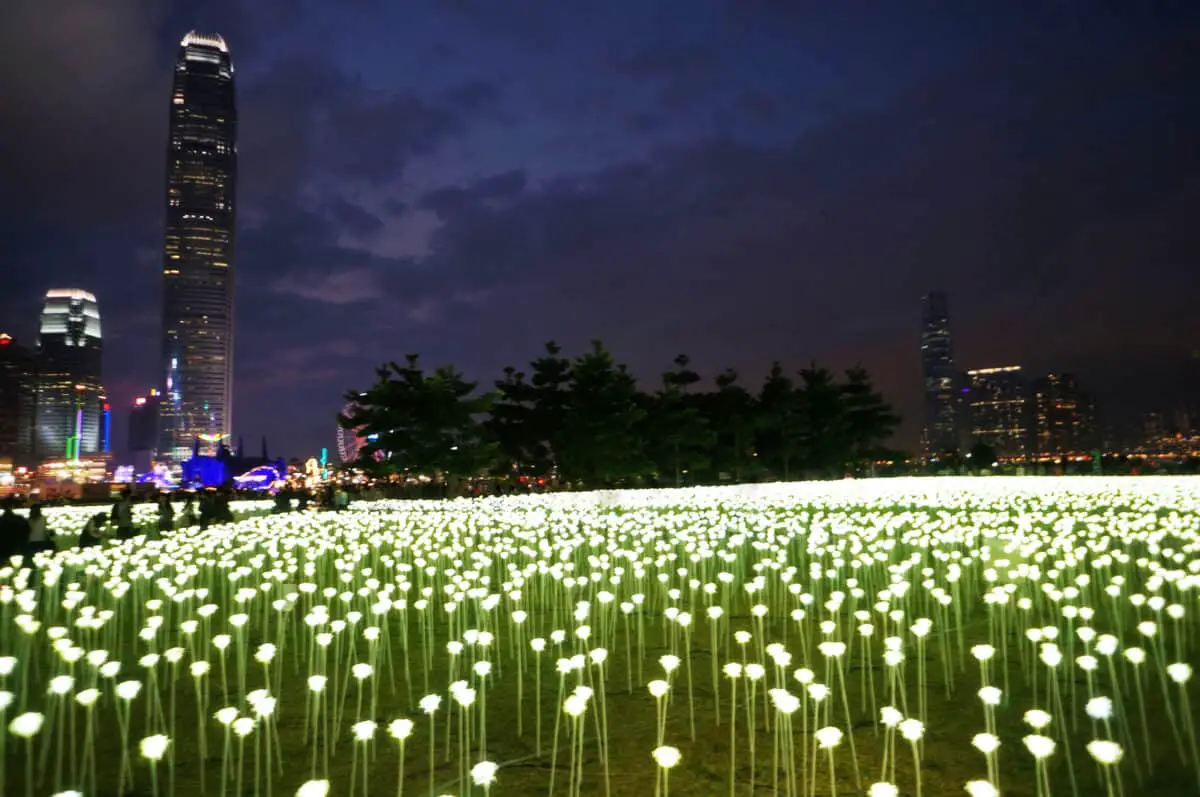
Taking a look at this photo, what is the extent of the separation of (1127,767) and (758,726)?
2.40 m

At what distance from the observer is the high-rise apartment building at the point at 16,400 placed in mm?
142125

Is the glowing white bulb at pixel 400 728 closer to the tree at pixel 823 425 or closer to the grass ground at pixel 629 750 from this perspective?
the grass ground at pixel 629 750

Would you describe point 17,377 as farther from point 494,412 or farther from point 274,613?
point 274,613

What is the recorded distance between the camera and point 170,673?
754cm

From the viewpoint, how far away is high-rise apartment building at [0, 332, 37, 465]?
466ft

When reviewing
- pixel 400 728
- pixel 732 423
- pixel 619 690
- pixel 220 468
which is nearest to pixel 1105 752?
pixel 400 728

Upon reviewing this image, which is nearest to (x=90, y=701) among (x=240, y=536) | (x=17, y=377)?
(x=240, y=536)

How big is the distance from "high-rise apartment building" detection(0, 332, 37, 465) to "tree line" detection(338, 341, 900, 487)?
5365 inches

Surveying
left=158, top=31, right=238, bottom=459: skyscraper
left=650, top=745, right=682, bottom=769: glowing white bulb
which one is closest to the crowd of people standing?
left=650, top=745, right=682, bottom=769: glowing white bulb

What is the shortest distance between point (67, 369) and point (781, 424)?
20275 cm

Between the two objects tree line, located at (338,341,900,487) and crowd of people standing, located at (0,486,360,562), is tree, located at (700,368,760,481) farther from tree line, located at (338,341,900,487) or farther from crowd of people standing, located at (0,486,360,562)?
crowd of people standing, located at (0,486,360,562)

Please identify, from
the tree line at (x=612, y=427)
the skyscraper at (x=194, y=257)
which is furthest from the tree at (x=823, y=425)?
the skyscraper at (x=194, y=257)

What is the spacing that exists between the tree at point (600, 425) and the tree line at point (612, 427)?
58 mm

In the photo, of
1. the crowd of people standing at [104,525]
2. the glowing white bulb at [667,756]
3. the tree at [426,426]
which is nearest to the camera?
the glowing white bulb at [667,756]
